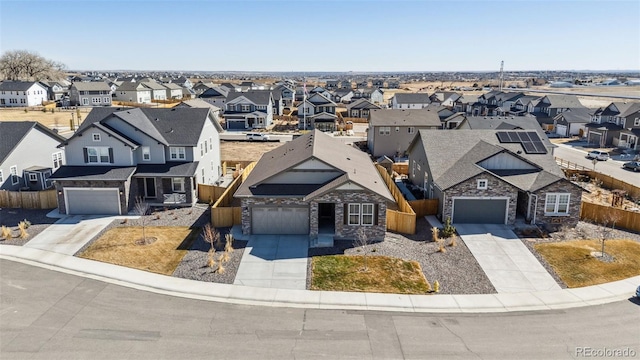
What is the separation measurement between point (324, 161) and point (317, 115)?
173 ft

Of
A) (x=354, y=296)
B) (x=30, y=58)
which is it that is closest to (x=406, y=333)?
(x=354, y=296)

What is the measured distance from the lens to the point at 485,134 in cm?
3716

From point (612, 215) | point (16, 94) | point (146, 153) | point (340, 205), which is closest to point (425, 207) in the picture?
point (340, 205)

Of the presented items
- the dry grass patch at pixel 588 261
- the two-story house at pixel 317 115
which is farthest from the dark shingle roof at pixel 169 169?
the two-story house at pixel 317 115

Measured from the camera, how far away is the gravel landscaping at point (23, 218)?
27858 mm

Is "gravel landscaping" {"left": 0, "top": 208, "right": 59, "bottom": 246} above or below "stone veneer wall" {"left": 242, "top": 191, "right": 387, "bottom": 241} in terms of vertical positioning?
below

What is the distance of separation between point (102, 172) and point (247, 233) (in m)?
13.2

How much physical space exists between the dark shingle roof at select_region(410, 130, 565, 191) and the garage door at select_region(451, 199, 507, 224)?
5.49 ft

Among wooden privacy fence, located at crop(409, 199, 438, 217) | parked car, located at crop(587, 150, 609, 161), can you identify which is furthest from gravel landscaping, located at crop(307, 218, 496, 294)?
parked car, located at crop(587, 150, 609, 161)

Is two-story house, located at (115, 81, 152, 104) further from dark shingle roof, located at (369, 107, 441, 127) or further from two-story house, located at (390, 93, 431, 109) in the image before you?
dark shingle roof, located at (369, 107, 441, 127)

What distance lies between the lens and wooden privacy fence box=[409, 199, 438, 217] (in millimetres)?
32438

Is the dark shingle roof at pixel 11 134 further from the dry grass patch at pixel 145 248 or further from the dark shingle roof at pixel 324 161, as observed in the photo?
the dark shingle roof at pixel 324 161

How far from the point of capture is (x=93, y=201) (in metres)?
32.7

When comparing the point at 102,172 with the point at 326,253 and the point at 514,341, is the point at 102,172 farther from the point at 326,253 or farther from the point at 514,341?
the point at 514,341
